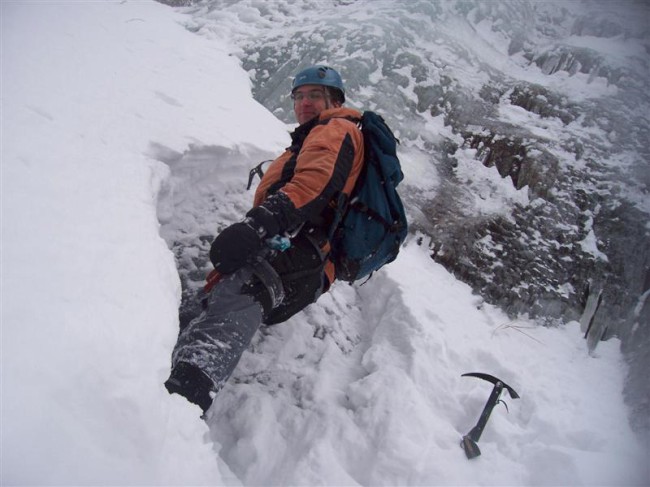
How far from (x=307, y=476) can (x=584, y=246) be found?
5.26 m

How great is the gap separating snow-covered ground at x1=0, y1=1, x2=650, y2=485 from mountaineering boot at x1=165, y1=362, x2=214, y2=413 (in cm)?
38

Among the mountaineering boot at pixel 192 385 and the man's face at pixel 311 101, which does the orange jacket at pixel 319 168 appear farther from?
the mountaineering boot at pixel 192 385

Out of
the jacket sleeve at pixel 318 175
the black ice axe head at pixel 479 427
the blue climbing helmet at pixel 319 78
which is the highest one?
the blue climbing helmet at pixel 319 78

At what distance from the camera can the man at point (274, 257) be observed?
7.68ft

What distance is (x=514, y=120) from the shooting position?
760 cm

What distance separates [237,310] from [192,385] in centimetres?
A: 56

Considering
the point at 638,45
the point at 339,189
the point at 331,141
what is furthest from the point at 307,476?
the point at 638,45

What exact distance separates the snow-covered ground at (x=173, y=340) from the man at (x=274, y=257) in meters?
0.47

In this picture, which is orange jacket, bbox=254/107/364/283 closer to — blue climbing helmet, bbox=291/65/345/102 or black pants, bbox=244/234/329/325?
black pants, bbox=244/234/329/325

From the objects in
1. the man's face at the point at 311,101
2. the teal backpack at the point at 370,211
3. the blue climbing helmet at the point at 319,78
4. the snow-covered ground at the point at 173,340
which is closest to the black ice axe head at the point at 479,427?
the snow-covered ground at the point at 173,340

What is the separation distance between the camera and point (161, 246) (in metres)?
2.07

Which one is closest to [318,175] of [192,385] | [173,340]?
[173,340]

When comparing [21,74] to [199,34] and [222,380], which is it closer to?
[222,380]

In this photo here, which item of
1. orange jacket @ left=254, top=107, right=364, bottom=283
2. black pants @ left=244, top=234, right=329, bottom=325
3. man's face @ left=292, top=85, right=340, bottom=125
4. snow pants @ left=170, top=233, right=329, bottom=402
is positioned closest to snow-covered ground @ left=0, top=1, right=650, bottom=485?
snow pants @ left=170, top=233, right=329, bottom=402
